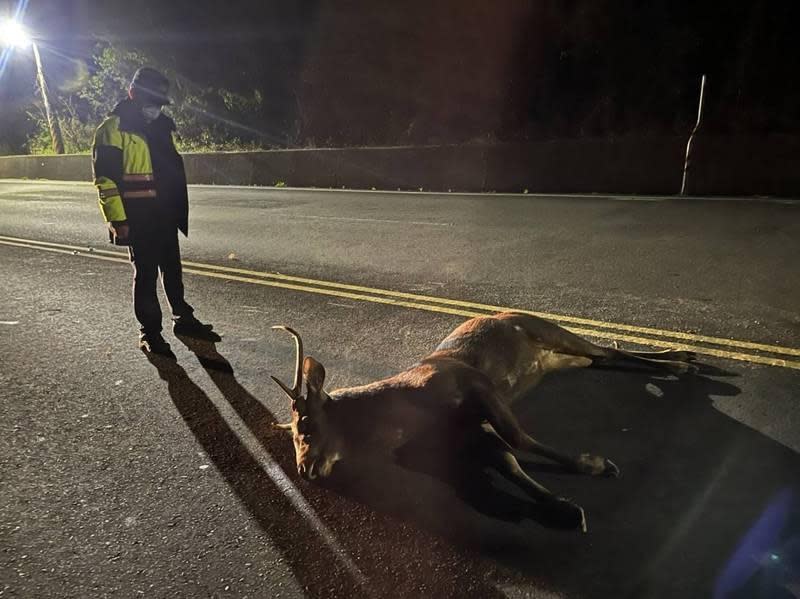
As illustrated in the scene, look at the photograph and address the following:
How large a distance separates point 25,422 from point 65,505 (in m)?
1.12

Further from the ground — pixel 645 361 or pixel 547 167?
pixel 547 167

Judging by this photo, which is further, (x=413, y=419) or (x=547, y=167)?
(x=547, y=167)

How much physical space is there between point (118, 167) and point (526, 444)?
3.57 meters

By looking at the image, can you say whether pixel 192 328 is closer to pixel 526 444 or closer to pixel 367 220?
pixel 526 444

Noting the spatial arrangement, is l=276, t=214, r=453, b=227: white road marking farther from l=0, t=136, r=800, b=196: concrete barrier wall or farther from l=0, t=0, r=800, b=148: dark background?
l=0, t=0, r=800, b=148: dark background

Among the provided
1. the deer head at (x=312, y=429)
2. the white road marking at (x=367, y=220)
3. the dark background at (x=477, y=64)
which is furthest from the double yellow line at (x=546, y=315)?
the dark background at (x=477, y=64)

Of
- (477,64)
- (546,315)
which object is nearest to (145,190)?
(546,315)

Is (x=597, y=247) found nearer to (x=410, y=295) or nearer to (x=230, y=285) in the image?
(x=410, y=295)

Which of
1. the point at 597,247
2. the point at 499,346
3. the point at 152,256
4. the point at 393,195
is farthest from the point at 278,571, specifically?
the point at 393,195

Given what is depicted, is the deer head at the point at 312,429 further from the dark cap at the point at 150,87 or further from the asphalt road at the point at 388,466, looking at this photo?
the dark cap at the point at 150,87

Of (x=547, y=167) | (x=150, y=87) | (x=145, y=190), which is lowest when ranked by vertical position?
(x=145, y=190)

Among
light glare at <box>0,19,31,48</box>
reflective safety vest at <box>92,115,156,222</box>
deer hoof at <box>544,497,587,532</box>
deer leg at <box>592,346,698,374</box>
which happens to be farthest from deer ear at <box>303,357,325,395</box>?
light glare at <box>0,19,31,48</box>

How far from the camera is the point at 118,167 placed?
460cm

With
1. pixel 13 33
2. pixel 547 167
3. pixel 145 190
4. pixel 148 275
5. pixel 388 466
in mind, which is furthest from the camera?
pixel 13 33
